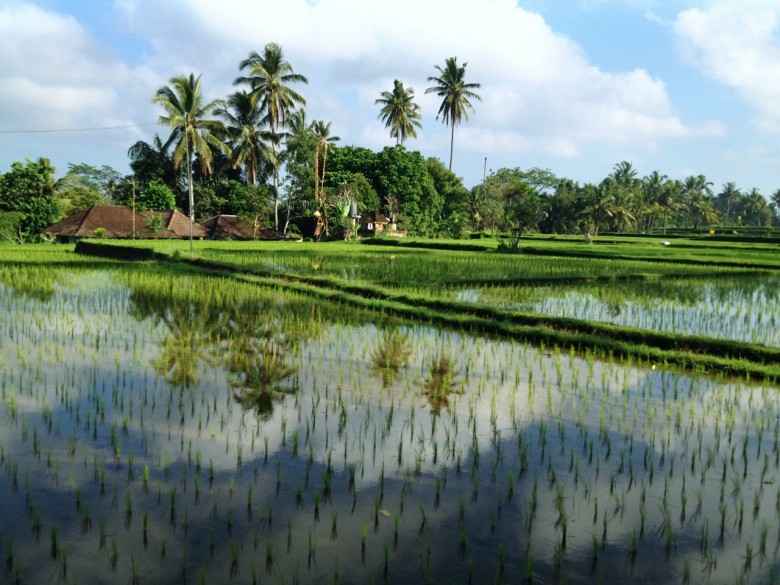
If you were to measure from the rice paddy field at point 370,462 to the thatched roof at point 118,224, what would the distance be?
90.5 ft

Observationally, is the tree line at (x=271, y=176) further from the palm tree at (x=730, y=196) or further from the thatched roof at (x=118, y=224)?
the palm tree at (x=730, y=196)

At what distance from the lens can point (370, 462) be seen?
4.29 meters

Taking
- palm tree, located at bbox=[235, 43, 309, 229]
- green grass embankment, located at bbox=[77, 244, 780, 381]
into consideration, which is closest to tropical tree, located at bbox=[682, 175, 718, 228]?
palm tree, located at bbox=[235, 43, 309, 229]

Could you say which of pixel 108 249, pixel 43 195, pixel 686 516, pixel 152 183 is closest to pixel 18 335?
pixel 686 516

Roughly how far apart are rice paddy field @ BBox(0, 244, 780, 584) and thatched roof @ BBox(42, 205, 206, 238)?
→ 27585 mm

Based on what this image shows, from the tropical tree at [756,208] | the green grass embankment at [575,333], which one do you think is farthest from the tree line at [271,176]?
the tropical tree at [756,208]

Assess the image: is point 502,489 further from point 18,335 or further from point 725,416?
point 18,335

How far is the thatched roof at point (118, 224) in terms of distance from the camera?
33938 mm

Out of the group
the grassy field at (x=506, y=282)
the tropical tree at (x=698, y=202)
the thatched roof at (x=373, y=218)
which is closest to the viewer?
the grassy field at (x=506, y=282)

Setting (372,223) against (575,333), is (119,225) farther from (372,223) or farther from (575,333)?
(575,333)

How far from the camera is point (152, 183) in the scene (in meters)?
40.9

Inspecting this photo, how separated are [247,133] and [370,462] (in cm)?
3851

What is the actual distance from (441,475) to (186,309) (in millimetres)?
7408

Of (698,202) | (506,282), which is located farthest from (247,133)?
(698,202)
